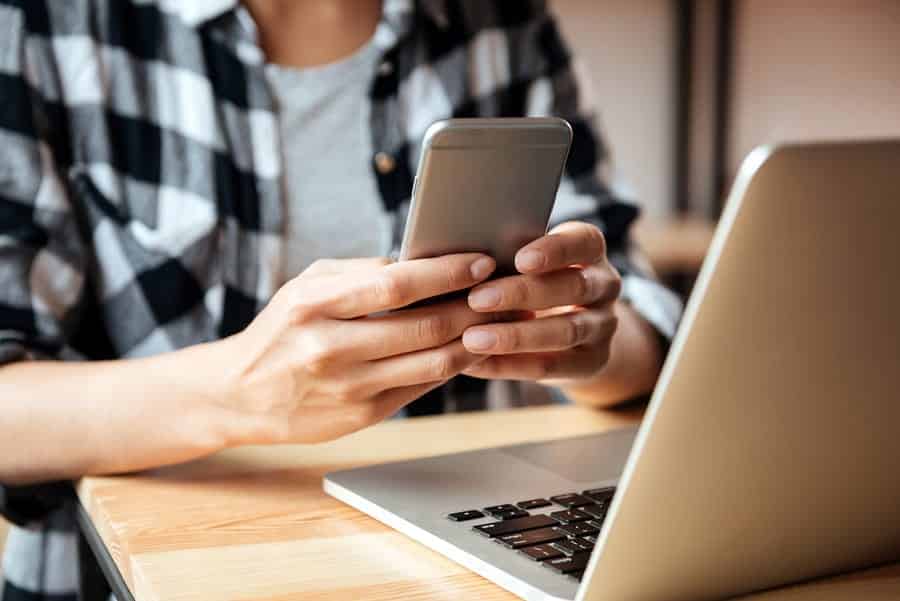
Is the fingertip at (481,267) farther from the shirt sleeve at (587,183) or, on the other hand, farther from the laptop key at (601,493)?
the shirt sleeve at (587,183)

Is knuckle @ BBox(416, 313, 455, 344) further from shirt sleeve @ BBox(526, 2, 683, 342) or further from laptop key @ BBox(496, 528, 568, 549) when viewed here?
shirt sleeve @ BBox(526, 2, 683, 342)

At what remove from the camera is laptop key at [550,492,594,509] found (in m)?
0.67

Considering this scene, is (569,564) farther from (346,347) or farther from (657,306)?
(657,306)

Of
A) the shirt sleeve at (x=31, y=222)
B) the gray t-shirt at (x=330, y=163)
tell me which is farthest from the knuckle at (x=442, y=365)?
the gray t-shirt at (x=330, y=163)

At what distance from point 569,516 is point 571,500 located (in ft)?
0.10

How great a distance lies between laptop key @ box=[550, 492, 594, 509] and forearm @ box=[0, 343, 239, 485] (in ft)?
0.77

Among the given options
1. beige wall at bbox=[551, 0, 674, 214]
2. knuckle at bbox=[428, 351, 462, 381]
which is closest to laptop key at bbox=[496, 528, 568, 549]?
knuckle at bbox=[428, 351, 462, 381]

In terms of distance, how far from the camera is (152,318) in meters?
1.04

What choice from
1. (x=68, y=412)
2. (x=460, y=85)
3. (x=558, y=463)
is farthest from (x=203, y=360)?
(x=460, y=85)

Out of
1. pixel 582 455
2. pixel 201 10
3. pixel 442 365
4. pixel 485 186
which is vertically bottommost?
pixel 582 455

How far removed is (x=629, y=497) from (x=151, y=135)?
0.74 m

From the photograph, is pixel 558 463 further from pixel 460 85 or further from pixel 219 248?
pixel 460 85

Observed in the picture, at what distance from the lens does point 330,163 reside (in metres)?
1.18

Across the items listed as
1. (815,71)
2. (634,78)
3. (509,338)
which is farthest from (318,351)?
(634,78)
